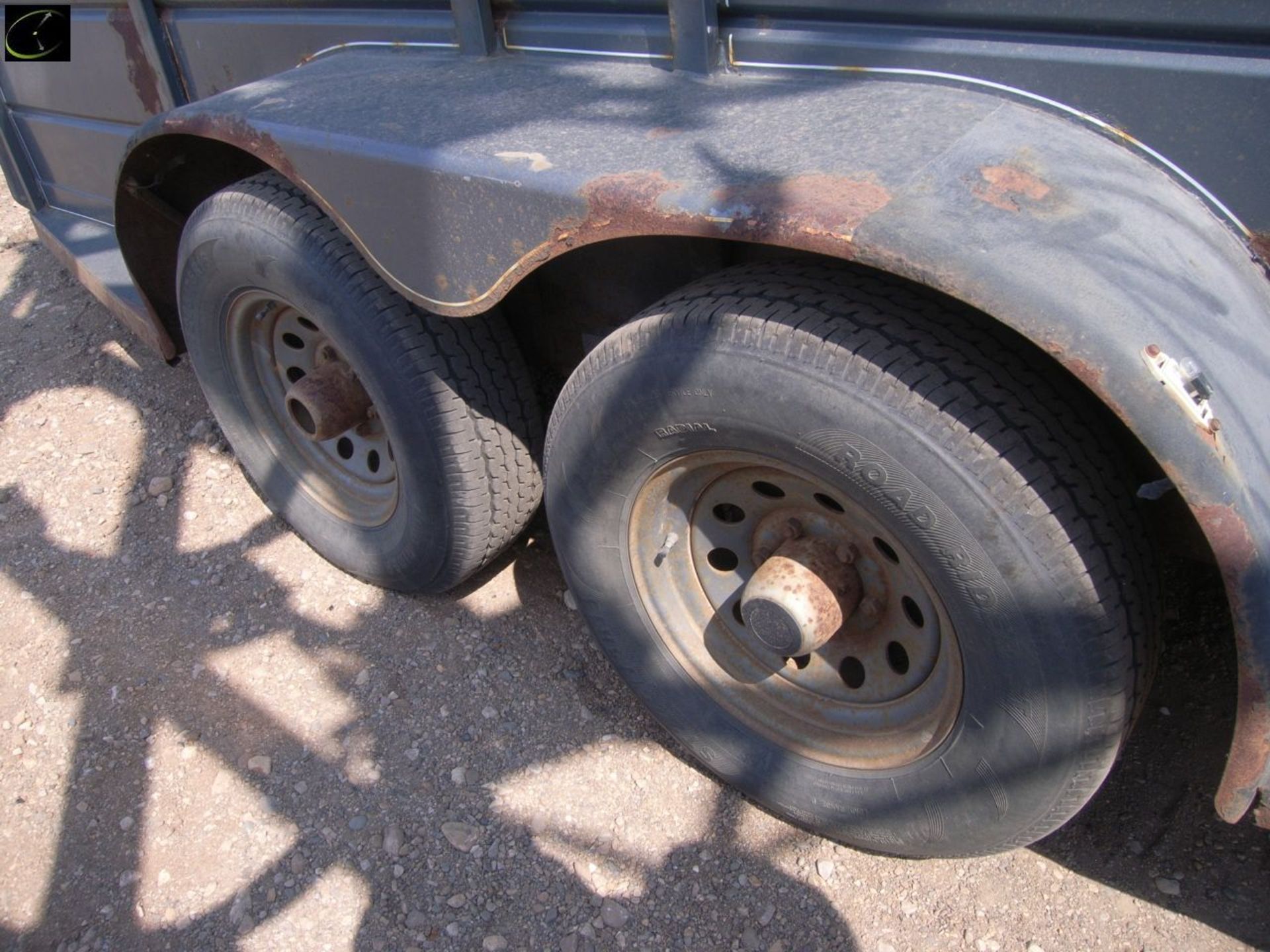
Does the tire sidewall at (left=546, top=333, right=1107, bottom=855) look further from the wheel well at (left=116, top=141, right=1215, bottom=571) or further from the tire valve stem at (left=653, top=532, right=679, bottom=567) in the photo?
the wheel well at (left=116, top=141, right=1215, bottom=571)

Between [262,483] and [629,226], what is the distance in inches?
69.5

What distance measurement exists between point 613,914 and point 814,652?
661 mm

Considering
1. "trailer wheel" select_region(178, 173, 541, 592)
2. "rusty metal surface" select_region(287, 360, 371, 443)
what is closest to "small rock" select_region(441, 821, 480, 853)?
"trailer wheel" select_region(178, 173, 541, 592)

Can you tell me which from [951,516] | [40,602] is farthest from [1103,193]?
[40,602]

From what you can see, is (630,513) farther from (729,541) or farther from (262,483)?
(262,483)

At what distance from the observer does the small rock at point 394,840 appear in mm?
2158

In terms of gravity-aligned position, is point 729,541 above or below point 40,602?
above

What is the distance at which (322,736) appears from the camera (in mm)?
2410

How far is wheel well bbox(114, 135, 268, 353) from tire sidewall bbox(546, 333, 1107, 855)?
50.2 inches

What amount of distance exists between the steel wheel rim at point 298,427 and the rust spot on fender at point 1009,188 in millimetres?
1583

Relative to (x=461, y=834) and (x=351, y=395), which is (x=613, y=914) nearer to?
(x=461, y=834)

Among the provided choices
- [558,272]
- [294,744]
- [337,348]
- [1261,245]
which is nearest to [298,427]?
[337,348]

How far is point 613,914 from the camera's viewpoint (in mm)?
2027

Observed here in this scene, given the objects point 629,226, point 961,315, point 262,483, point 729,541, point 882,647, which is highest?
point 629,226
